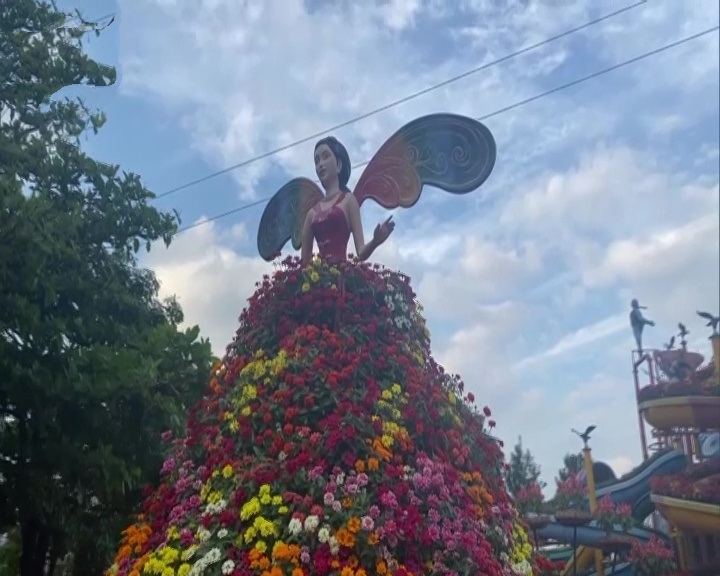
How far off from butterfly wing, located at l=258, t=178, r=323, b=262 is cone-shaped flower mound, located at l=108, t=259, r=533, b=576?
1.05 metres

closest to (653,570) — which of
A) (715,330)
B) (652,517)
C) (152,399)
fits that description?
(652,517)

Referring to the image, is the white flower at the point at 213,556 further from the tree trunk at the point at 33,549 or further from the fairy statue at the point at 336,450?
the tree trunk at the point at 33,549

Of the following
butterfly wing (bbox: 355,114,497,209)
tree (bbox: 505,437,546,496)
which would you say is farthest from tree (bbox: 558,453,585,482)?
butterfly wing (bbox: 355,114,497,209)

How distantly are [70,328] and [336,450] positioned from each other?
256cm

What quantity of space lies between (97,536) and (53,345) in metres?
1.39

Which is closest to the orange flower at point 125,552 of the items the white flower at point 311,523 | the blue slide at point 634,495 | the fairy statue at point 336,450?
the fairy statue at point 336,450

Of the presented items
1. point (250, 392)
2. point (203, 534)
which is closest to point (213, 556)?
point (203, 534)

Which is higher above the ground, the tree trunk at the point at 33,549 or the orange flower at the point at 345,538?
the tree trunk at the point at 33,549

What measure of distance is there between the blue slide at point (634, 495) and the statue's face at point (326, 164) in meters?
2.82

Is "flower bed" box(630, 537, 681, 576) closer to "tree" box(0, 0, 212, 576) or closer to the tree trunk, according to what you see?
"tree" box(0, 0, 212, 576)

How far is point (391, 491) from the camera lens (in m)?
3.87

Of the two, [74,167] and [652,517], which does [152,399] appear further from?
[652,517]

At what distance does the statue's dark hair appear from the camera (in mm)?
5945

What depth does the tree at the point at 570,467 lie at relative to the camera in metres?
6.91
